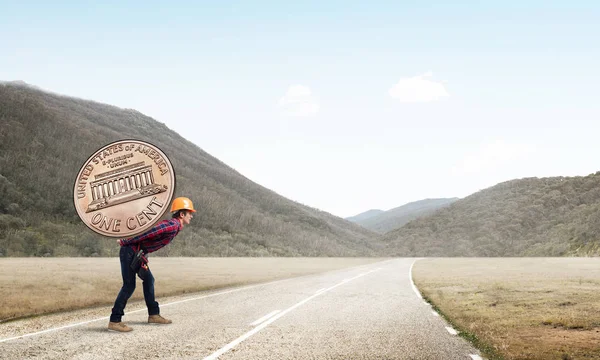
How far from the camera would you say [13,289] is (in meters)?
17.5

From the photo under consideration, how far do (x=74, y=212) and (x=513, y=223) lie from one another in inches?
4581

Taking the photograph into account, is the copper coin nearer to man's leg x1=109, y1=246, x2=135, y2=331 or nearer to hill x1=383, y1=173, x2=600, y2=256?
man's leg x1=109, y1=246, x2=135, y2=331

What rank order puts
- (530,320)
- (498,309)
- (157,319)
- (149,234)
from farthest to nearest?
1. (498,309)
2. (530,320)
3. (157,319)
4. (149,234)

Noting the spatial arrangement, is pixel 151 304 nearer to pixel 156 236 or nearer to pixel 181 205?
pixel 156 236

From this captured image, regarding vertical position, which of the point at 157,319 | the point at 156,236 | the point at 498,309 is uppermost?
the point at 156,236

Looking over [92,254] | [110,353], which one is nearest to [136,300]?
[110,353]

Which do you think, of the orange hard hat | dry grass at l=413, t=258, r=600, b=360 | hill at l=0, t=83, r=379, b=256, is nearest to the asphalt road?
dry grass at l=413, t=258, r=600, b=360

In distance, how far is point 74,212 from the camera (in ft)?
288

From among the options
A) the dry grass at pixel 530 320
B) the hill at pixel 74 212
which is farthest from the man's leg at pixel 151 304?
the hill at pixel 74 212

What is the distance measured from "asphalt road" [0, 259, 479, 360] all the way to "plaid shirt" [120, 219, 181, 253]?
1.58 m

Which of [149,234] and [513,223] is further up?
[149,234]

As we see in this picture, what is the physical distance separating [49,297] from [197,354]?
10.3 meters

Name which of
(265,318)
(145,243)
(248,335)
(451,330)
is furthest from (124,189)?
Result: (451,330)

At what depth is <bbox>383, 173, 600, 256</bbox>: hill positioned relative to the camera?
416ft
